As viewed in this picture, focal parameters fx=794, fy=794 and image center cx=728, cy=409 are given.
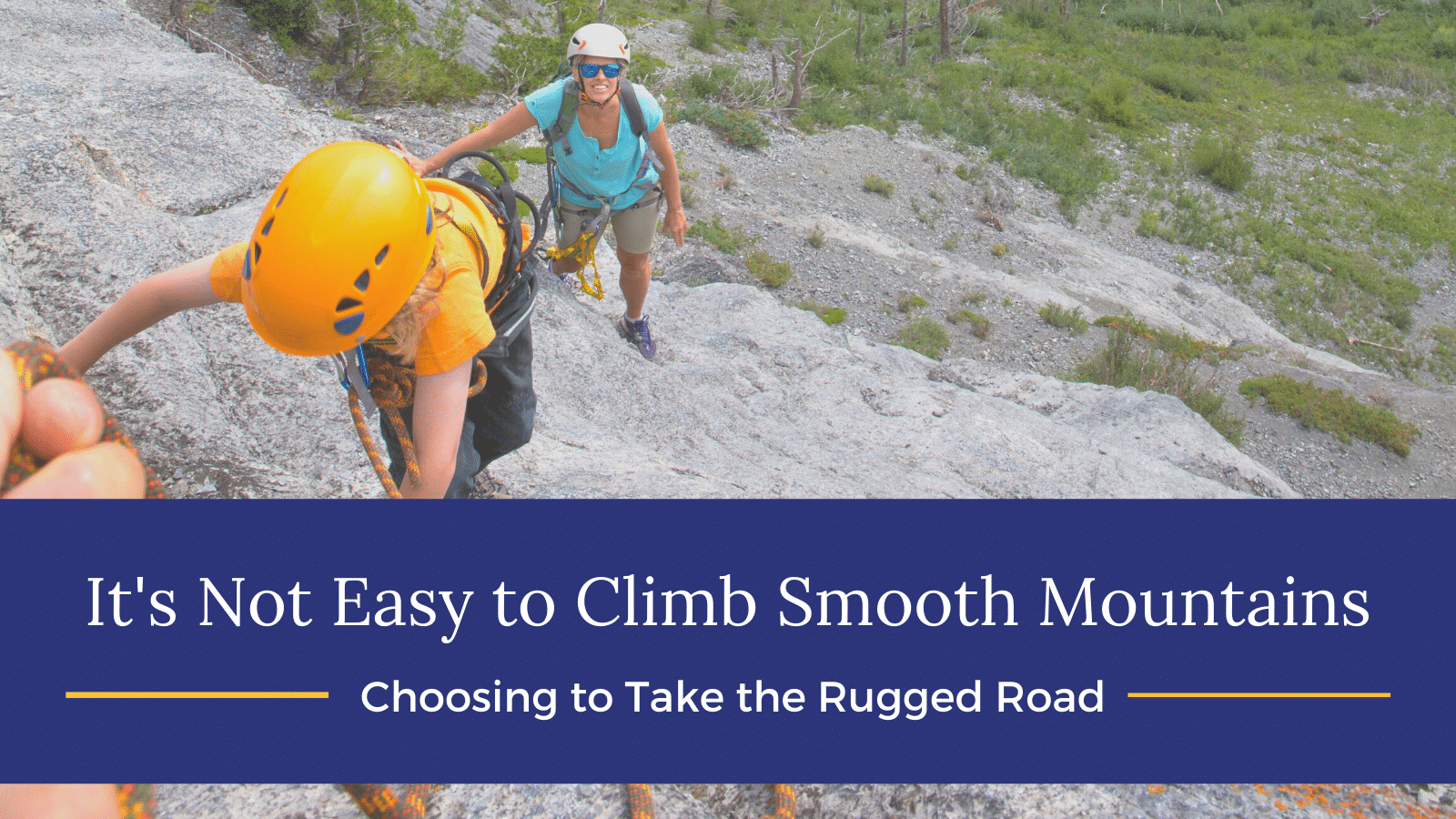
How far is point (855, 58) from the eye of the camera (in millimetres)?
19516

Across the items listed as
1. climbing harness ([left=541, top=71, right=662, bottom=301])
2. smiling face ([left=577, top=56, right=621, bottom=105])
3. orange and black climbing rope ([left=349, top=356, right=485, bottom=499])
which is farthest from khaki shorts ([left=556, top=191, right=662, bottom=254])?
orange and black climbing rope ([left=349, top=356, right=485, bottom=499])

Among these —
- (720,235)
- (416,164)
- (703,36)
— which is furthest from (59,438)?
(703,36)

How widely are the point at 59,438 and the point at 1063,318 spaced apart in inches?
444

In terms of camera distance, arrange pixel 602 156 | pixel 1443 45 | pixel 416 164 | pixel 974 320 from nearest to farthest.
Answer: pixel 416 164
pixel 602 156
pixel 974 320
pixel 1443 45

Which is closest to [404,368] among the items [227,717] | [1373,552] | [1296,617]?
[227,717]

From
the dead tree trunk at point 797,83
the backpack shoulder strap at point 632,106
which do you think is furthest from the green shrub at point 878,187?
the backpack shoulder strap at point 632,106

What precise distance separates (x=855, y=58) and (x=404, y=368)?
1959 centimetres

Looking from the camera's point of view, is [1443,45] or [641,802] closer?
[641,802]

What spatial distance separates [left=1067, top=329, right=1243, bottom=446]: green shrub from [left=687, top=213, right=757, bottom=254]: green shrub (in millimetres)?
4449

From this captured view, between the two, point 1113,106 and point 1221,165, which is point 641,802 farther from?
point 1113,106

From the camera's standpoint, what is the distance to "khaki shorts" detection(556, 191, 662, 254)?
17.3ft

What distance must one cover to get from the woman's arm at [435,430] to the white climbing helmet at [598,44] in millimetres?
2938

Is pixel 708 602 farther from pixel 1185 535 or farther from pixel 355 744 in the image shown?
pixel 1185 535

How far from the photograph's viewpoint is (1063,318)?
1088 centimetres
